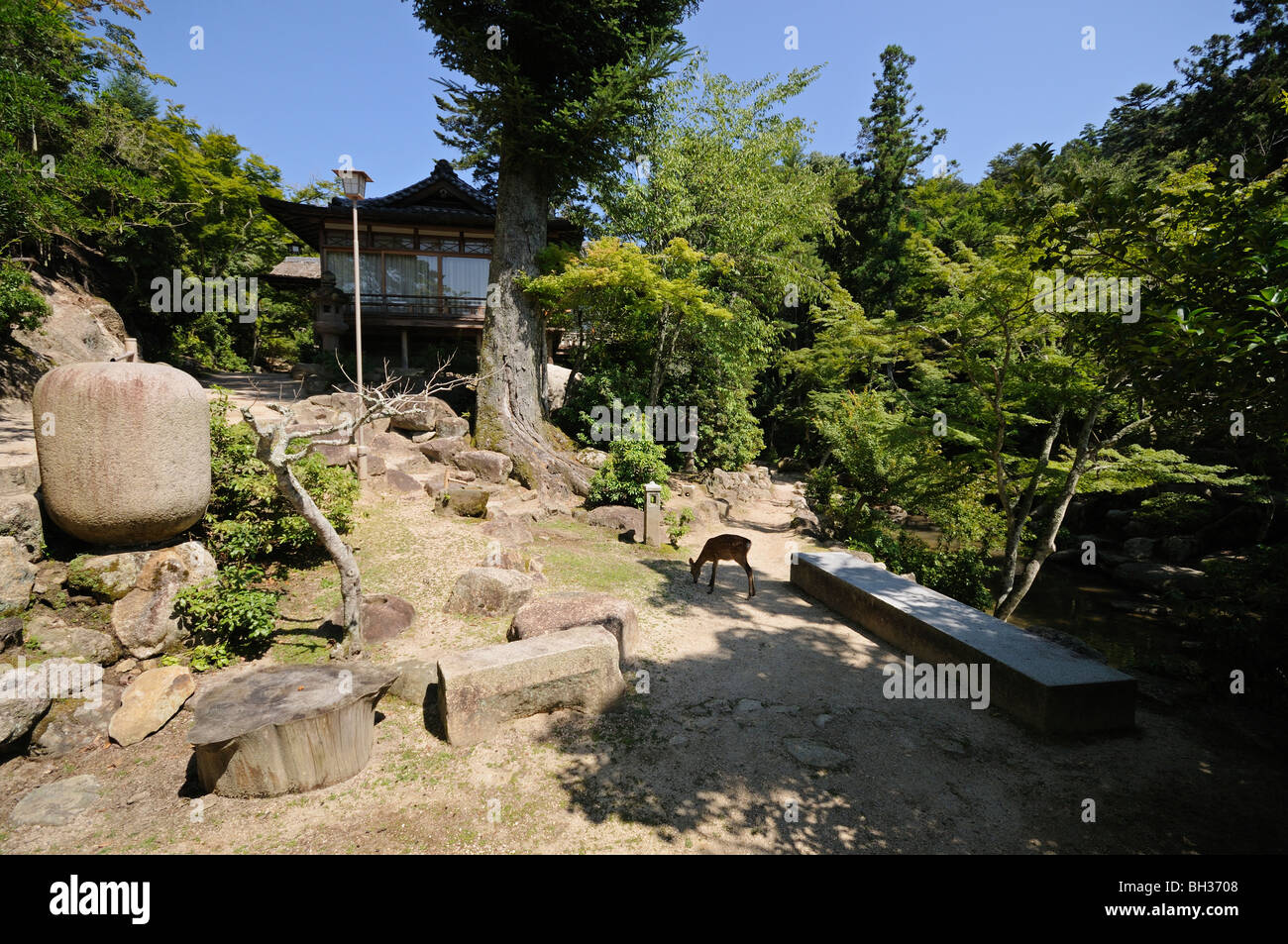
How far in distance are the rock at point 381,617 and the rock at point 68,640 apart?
1940 millimetres

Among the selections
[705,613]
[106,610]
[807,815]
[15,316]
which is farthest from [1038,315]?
[15,316]

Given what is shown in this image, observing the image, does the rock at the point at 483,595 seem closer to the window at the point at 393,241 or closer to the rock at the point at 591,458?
the rock at the point at 591,458

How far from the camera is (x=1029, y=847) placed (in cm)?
386

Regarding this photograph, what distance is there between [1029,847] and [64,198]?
17.8 m

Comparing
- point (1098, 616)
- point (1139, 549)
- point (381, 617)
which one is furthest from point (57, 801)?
point (1139, 549)

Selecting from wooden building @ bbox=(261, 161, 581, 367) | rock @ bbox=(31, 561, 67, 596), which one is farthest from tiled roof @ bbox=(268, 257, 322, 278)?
rock @ bbox=(31, 561, 67, 596)

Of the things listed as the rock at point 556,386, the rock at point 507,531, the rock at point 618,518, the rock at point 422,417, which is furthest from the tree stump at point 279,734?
the rock at point 556,386

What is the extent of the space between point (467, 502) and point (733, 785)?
7709 mm

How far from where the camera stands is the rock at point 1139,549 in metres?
15.5

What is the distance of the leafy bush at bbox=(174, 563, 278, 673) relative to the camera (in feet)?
18.7

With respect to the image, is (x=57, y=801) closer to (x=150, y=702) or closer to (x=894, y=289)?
(x=150, y=702)

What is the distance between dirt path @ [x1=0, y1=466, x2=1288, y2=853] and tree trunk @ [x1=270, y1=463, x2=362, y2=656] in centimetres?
44

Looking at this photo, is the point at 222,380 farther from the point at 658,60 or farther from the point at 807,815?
the point at 807,815

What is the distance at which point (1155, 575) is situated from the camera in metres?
13.8
